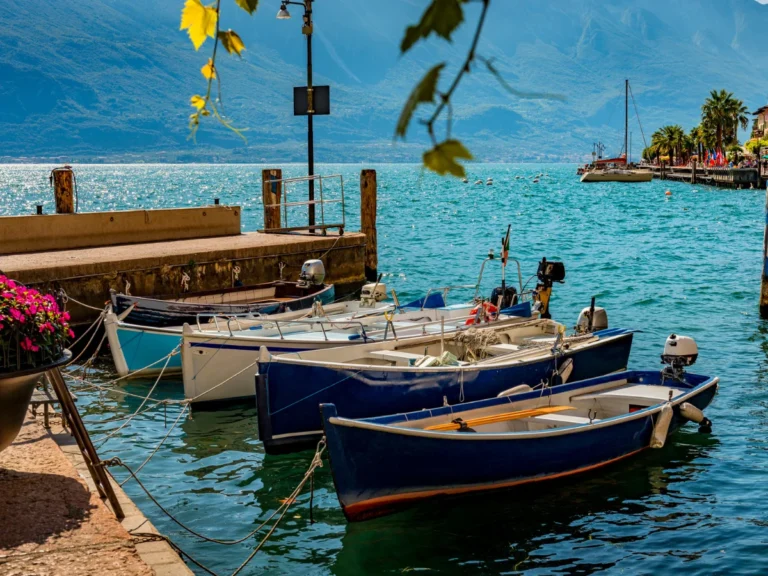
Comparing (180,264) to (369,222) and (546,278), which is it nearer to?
(546,278)

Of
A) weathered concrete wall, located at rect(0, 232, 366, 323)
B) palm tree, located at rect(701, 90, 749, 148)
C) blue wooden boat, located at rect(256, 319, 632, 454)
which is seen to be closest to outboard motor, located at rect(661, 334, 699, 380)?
blue wooden boat, located at rect(256, 319, 632, 454)

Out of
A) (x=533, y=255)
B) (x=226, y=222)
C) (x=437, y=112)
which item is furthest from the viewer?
(x=533, y=255)

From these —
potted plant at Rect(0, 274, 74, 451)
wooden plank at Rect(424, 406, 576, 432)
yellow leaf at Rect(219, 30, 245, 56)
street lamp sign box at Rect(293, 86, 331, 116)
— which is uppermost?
street lamp sign box at Rect(293, 86, 331, 116)

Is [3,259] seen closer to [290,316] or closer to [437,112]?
[290,316]

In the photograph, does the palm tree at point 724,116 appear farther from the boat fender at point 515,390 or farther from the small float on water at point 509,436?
the boat fender at point 515,390

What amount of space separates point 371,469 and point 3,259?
40.5 feet

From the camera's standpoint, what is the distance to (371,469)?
1016 cm

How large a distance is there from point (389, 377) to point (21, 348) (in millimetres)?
6171

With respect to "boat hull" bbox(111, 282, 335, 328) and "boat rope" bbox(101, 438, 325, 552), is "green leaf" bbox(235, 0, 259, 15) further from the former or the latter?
"boat hull" bbox(111, 282, 335, 328)

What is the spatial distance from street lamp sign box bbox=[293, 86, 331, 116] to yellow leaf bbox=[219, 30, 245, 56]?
23.4 meters

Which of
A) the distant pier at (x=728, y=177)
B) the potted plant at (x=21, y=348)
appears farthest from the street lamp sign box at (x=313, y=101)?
the distant pier at (x=728, y=177)

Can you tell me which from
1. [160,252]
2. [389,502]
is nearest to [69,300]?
[160,252]

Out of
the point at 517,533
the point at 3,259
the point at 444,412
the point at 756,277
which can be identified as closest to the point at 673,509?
the point at 517,533

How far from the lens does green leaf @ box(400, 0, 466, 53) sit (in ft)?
5.41
